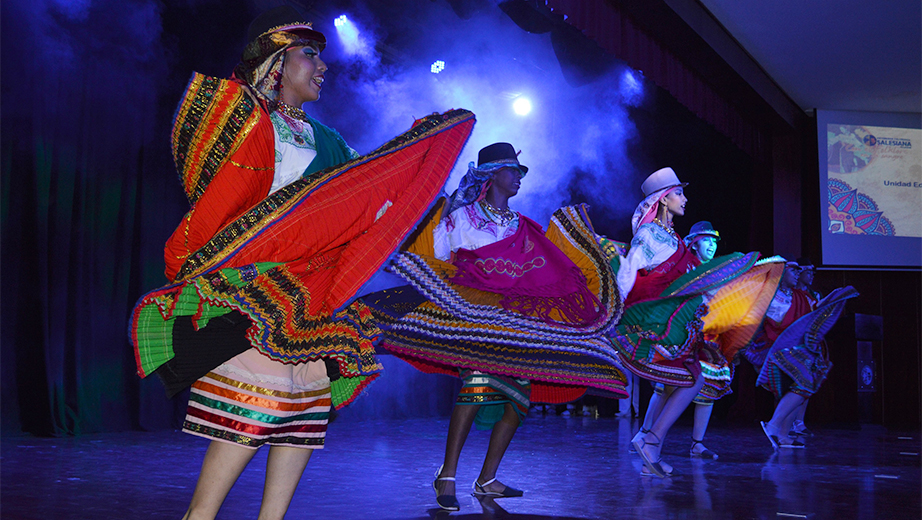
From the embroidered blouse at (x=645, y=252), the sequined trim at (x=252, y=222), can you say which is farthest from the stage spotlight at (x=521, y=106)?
the sequined trim at (x=252, y=222)

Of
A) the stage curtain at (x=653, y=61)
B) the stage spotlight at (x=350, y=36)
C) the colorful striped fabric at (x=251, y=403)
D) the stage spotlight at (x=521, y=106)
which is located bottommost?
the colorful striped fabric at (x=251, y=403)

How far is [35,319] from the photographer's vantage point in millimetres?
4930

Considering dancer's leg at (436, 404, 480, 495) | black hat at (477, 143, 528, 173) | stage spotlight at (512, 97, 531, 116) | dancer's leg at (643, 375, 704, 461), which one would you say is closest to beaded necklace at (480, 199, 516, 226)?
black hat at (477, 143, 528, 173)

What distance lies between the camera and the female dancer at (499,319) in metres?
2.81

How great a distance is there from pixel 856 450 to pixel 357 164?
5351 millimetres

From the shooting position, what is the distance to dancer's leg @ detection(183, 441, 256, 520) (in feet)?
4.85

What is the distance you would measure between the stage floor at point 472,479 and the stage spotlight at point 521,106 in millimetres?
4362

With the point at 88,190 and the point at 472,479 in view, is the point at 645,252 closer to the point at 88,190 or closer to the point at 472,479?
the point at 472,479

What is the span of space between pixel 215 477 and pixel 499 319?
4.96 feet

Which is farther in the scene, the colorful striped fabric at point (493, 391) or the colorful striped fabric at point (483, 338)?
the colorful striped fabric at point (493, 391)

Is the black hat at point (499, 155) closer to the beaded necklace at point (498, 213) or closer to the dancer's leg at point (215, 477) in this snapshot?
the beaded necklace at point (498, 213)

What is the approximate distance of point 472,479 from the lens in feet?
11.8

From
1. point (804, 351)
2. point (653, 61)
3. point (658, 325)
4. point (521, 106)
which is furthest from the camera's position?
point (521, 106)

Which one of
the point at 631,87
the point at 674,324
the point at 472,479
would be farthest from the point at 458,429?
the point at 631,87
